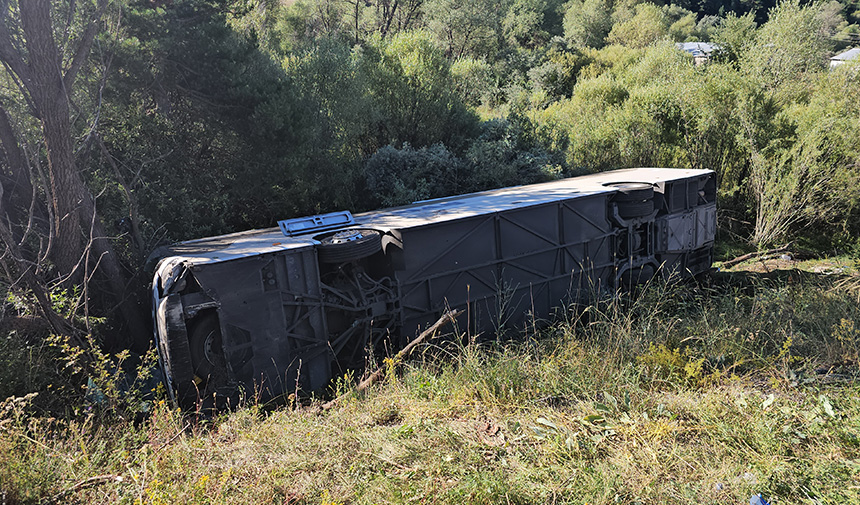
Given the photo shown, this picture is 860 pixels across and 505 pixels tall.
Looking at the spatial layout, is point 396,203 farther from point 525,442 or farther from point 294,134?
point 525,442

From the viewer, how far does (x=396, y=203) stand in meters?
13.7

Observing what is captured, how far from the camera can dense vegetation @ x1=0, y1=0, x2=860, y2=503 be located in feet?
12.6

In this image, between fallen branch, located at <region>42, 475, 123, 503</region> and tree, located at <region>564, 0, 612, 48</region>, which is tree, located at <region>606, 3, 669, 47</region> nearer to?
tree, located at <region>564, 0, 612, 48</region>

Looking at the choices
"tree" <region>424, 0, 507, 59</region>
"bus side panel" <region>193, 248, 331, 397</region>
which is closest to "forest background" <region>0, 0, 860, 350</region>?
"bus side panel" <region>193, 248, 331, 397</region>

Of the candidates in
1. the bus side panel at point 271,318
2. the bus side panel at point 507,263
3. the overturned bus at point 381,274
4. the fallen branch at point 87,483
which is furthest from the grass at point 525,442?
the bus side panel at point 507,263

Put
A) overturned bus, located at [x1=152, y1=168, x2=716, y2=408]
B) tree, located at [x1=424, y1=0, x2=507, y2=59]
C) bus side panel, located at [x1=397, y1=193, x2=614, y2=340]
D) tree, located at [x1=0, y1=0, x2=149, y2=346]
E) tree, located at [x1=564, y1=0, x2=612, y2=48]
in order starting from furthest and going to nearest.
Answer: tree, located at [x1=564, y1=0, x2=612, y2=48] < tree, located at [x1=424, y1=0, x2=507, y2=59] < bus side panel, located at [x1=397, y1=193, x2=614, y2=340] < tree, located at [x1=0, y1=0, x2=149, y2=346] < overturned bus, located at [x1=152, y1=168, x2=716, y2=408]

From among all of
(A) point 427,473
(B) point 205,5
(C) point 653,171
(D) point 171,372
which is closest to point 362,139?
(B) point 205,5

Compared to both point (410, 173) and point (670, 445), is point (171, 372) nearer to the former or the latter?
point (670, 445)

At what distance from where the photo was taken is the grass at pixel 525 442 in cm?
354

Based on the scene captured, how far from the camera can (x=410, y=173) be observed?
1448 centimetres

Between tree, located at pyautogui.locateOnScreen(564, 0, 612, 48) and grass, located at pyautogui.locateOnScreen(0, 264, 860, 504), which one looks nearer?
grass, located at pyautogui.locateOnScreen(0, 264, 860, 504)

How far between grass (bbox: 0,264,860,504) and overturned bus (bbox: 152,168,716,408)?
115 cm

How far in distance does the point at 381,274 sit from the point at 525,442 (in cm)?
397

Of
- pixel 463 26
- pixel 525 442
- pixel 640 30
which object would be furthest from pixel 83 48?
pixel 640 30
